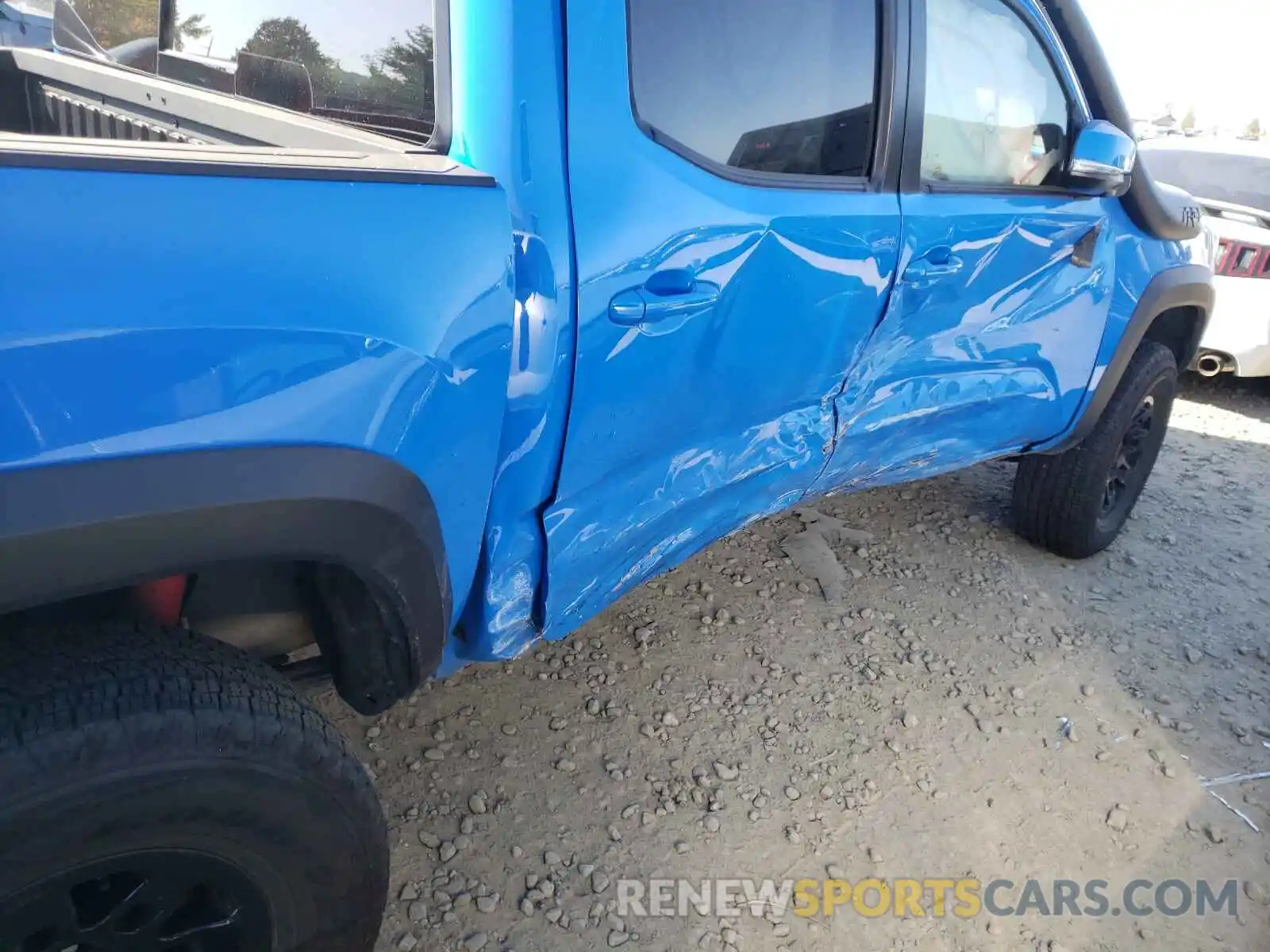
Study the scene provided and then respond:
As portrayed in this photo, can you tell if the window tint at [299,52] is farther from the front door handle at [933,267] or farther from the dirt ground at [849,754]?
the dirt ground at [849,754]

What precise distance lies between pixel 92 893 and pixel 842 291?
167cm

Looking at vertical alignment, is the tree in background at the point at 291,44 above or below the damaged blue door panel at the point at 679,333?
above

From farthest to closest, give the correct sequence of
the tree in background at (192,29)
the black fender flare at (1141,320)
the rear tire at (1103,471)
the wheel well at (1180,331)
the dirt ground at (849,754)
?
1. the wheel well at (1180,331)
2. the rear tire at (1103,471)
3. the black fender flare at (1141,320)
4. the tree in background at (192,29)
5. the dirt ground at (849,754)

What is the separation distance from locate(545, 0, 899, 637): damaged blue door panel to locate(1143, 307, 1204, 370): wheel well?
176 cm

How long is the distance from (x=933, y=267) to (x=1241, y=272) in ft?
12.8

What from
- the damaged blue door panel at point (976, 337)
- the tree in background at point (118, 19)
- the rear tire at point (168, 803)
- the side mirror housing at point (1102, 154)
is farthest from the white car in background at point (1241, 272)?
the rear tire at point (168, 803)

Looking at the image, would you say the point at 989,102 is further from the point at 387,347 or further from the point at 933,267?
the point at 387,347

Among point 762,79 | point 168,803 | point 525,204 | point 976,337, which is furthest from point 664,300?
point 976,337

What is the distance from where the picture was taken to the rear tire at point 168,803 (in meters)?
1.11

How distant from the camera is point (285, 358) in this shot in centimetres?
113

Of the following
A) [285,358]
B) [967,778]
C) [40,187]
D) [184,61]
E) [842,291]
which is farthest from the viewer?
[967,778]

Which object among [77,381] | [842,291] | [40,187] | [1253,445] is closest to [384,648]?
[77,381]

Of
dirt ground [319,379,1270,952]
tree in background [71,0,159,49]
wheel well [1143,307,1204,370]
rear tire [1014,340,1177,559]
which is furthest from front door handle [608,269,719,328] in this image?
wheel well [1143,307,1204,370]

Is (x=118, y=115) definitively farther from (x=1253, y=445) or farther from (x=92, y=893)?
(x=1253, y=445)
